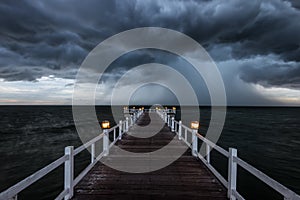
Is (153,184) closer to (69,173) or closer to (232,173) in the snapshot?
(232,173)

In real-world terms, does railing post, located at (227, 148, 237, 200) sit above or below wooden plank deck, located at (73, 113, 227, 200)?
above

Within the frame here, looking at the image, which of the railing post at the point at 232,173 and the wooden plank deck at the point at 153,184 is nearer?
the railing post at the point at 232,173

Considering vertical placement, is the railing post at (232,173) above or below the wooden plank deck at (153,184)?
above

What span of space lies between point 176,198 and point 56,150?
20.3 m

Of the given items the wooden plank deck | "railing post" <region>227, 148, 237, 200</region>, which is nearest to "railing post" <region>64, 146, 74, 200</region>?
the wooden plank deck

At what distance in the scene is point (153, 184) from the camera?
5.12m

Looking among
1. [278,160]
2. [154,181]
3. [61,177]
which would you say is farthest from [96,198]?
[278,160]

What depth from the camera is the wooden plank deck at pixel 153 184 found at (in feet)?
14.7

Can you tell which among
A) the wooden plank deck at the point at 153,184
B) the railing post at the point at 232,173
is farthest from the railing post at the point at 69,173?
the railing post at the point at 232,173

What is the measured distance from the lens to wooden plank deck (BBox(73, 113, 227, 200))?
14.7ft

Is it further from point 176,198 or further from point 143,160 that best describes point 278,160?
point 176,198

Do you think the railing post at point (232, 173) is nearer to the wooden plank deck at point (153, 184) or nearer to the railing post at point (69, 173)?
the wooden plank deck at point (153, 184)

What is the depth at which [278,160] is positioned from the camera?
706 inches

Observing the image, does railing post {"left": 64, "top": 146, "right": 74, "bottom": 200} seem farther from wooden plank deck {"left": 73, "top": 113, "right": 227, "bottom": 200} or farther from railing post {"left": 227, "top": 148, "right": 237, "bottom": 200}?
railing post {"left": 227, "top": 148, "right": 237, "bottom": 200}
